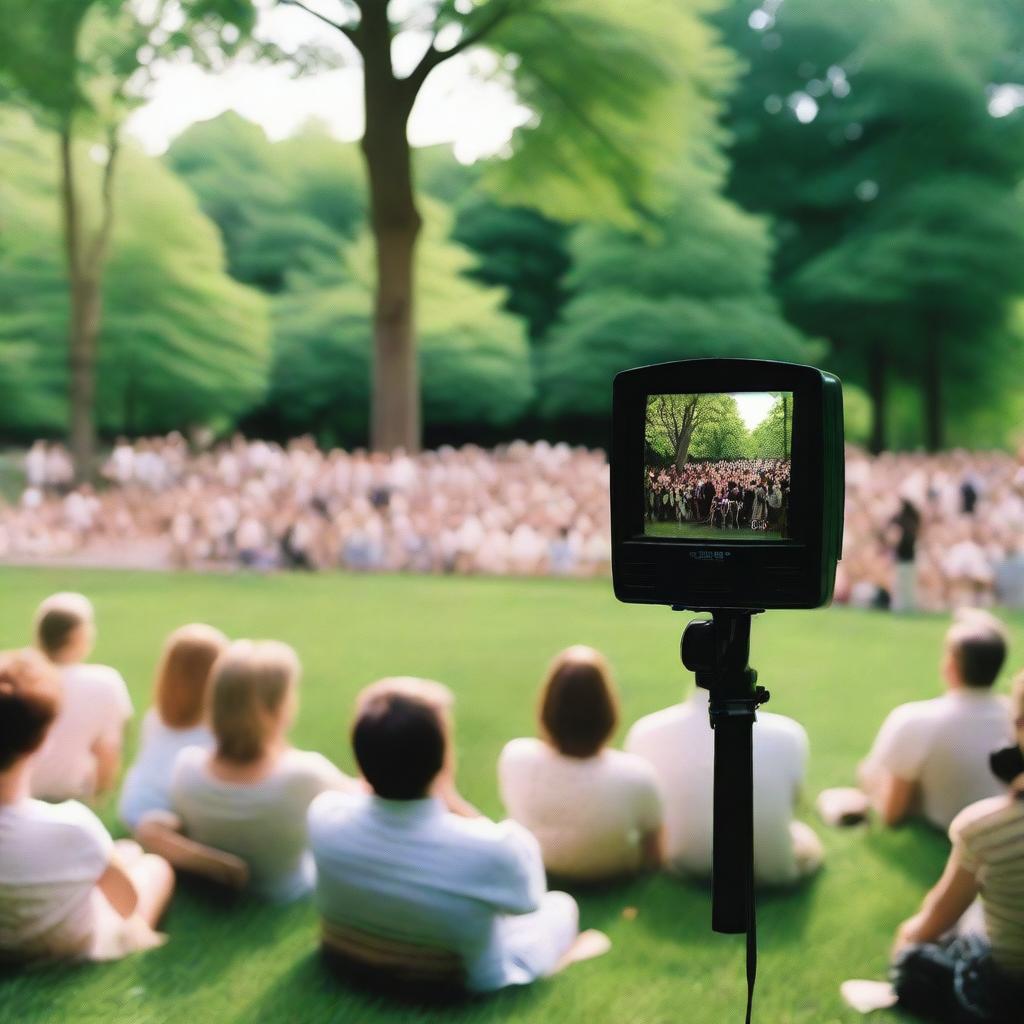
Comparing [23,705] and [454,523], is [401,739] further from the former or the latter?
[454,523]

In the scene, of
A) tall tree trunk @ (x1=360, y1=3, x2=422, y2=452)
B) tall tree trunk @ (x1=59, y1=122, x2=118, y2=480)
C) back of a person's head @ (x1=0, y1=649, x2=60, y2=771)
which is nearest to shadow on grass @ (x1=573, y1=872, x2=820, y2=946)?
back of a person's head @ (x1=0, y1=649, x2=60, y2=771)

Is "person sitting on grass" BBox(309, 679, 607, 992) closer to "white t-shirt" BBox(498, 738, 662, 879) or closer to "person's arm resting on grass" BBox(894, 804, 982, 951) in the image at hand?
"white t-shirt" BBox(498, 738, 662, 879)

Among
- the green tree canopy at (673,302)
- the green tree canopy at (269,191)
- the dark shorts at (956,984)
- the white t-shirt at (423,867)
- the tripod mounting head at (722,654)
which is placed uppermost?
the green tree canopy at (269,191)

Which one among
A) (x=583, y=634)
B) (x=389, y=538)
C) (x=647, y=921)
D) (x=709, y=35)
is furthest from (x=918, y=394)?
(x=647, y=921)

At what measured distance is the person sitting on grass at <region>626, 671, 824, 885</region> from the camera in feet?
10.6

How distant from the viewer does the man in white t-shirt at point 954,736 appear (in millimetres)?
3424

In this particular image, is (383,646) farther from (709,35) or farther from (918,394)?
(918,394)

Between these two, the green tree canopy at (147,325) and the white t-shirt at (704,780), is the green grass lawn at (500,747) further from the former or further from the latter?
the green tree canopy at (147,325)

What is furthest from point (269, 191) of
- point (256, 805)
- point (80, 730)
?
point (256, 805)

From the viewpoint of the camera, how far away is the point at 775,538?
165 cm

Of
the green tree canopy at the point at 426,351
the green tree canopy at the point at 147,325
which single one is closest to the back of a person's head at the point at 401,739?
the green tree canopy at the point at 147,325

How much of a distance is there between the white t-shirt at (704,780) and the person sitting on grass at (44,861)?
137 centimetres

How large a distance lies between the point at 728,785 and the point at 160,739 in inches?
91.2

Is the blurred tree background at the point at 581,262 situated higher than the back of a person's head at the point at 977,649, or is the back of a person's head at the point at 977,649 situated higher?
the blurred tree background at the point at 581,262
